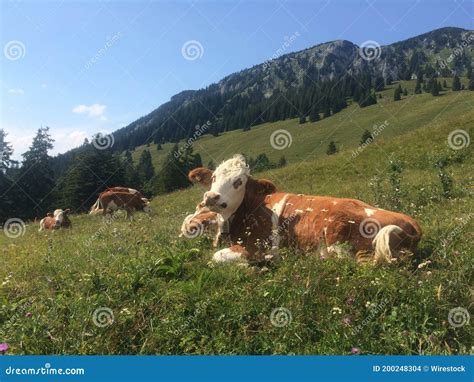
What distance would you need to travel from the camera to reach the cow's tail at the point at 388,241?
6.32 metres

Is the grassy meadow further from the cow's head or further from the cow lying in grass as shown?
the cow lying in grass

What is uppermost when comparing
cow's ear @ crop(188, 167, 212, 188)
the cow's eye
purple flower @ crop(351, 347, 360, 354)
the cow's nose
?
cow's ear @ crop(188, 167, 212, 188)

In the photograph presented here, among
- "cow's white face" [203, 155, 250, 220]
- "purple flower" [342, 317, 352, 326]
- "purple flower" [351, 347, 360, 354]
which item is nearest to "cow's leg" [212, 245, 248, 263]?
"cow's white face" [203, 155, 250, 220]

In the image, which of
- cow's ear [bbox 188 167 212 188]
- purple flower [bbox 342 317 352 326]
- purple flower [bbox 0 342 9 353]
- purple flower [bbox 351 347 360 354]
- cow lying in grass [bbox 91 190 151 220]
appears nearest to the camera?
purple flower [bbox 351 347 360 354]

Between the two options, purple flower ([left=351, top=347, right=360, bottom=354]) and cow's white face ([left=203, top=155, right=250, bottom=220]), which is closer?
purple flower ([left=351, top=347, right=360, bottom=354])

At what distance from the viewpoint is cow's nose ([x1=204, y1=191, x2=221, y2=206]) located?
24.5 feet

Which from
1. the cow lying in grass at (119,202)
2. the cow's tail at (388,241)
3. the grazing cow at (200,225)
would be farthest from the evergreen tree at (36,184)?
the cow's tail at (388,241)

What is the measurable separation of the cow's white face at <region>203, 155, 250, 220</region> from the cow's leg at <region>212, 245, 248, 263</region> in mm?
746

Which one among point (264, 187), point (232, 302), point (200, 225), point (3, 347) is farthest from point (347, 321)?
point (200, 225)

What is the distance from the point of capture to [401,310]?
516 centimetres

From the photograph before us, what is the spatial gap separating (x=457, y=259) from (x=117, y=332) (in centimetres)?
472

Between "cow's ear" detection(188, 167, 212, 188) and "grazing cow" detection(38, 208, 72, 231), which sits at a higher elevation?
"cow's ear" detection(188, 167, 212, 188)

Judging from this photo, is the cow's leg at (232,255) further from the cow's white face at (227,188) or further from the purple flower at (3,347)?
the purple flower at (3,347)

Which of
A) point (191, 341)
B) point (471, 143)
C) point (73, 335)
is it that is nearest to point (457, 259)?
point (191, 341)
